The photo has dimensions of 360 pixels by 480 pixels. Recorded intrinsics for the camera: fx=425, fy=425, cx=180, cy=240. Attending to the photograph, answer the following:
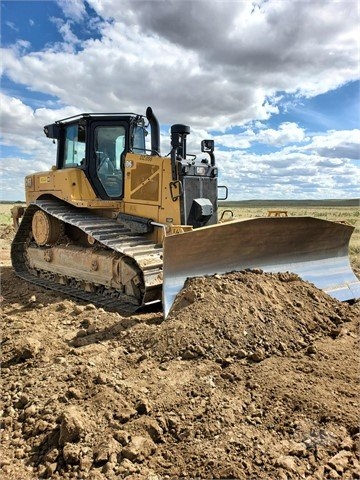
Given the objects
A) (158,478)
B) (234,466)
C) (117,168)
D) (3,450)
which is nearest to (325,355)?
(234,466)

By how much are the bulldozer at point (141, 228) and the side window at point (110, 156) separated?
0.02 metres

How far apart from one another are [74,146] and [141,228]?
2.44 metres

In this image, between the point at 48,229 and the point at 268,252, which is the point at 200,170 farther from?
the point at 48,229

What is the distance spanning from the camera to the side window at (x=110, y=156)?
7625 millimetres

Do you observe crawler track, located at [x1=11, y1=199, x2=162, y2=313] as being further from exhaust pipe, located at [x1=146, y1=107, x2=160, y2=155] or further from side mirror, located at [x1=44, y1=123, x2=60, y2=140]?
exhaust pipe, located at [x1=146, y1=107, x2=160, y2=155]

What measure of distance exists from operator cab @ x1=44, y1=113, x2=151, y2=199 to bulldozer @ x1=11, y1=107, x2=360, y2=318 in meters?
0.02

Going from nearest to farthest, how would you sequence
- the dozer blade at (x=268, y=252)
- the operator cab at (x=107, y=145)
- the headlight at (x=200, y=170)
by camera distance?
the dozer blade at (x=268, y=252), the headlight at (x=200, y=170), the operator cab at (x=107, y=145)

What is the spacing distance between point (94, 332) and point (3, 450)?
2.15 m

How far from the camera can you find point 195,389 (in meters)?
3.61

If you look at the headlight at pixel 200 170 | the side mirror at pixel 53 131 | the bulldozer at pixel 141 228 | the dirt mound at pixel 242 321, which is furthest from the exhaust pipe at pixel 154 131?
the dirt mound at pixel 242 321

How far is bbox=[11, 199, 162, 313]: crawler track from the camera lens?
5.95 metres

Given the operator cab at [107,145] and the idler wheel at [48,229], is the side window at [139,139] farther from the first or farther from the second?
the idler wheel at [48,229]

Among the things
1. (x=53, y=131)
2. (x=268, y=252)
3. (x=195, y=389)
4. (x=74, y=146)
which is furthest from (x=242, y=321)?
(x=53, y=131)

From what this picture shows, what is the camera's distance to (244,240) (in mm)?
5926
